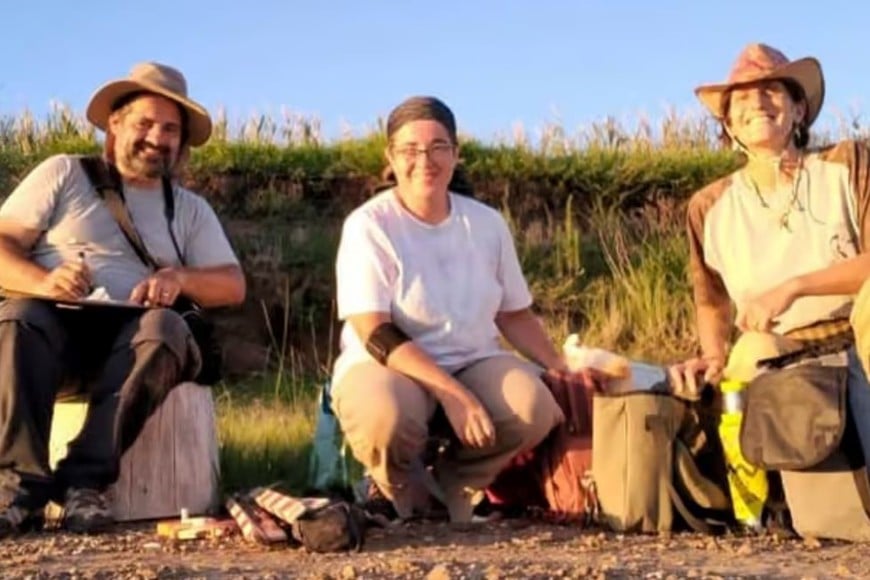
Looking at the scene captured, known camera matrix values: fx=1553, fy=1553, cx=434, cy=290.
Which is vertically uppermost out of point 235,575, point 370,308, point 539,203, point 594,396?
point 539,203

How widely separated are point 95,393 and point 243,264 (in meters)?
6.15

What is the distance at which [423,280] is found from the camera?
5.15 metres

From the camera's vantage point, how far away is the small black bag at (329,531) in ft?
14.5

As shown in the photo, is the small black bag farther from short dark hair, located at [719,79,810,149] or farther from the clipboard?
short dark hair, located at [719,79,810,149]

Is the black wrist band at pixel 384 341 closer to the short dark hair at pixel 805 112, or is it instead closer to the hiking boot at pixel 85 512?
the hiking boot at pixel 85 512

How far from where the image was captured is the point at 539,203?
12.2m

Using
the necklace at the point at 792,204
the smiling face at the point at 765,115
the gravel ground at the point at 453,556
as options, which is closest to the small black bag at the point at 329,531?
the gravel ground at the point at 453,556

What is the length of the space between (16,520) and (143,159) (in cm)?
151

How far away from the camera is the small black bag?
4.42 meters

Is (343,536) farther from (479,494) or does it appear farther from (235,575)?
(479,494)

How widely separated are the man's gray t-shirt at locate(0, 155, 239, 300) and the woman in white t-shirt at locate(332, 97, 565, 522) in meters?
0.80

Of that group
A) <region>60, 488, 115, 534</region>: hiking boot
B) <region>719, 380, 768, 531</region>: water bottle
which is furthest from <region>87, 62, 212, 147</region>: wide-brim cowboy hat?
<region>719, 380, 768, 531</region>: water bottle

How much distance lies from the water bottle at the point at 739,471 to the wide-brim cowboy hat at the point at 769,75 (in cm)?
110

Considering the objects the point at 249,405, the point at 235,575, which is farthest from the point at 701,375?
the point at 249,405
